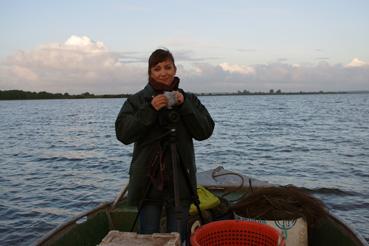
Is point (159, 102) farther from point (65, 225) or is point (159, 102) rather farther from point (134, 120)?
point (65, 225)

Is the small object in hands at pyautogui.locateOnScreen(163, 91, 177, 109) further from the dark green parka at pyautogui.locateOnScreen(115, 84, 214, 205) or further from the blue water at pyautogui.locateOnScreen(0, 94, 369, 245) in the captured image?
the blue water at pyautogui.locateOnScreen(0, 94, 369, 245)

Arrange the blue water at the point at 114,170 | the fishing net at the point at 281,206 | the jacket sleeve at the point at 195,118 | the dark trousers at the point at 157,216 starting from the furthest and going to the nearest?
the blue water at the point at 114,170 < the fishing net at the point at 281,206 < the dark trousers at the point at 157,216 < the jacket sleeve at the point at 195,118

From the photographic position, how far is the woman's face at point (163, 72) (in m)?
3.45

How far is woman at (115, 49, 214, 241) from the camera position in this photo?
332 cm

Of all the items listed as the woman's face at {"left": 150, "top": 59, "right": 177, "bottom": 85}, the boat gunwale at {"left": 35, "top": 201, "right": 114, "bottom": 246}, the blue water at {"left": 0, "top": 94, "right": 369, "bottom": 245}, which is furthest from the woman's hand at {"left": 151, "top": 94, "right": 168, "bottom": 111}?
the blue water at {"left": 0, "top": 94, "right": 369, "bottom": 245}

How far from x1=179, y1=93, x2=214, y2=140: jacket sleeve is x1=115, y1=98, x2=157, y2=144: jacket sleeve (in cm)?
25

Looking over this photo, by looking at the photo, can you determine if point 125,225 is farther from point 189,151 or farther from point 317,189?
point 317,189

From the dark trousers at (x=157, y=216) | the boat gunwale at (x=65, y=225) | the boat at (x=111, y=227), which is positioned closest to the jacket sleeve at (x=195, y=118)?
the dark trousers at (x=157, y=216)

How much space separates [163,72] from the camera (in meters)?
3.46

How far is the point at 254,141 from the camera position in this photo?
27.6m

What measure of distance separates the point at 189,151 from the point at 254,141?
24426 mm

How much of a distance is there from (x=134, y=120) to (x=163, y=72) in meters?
0.46

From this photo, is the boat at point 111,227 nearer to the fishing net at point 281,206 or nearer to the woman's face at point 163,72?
the fishing net at point 281,206

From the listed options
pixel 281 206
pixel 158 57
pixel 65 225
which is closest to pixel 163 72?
pixel 158 57
